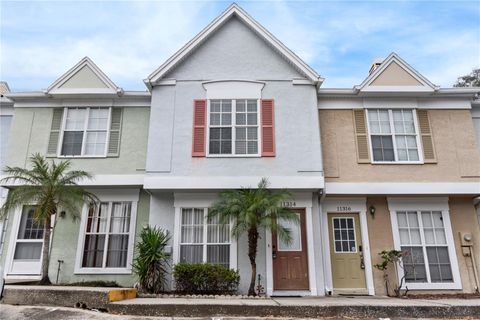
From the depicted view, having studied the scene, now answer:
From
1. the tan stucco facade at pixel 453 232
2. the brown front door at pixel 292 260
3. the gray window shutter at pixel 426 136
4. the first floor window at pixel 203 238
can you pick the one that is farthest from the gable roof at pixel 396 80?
the first floor window at pixel 203 238

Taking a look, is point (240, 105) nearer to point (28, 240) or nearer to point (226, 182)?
point (226, 182)

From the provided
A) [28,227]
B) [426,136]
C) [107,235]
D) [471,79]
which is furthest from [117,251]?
[471,79]

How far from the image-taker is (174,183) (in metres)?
10.6

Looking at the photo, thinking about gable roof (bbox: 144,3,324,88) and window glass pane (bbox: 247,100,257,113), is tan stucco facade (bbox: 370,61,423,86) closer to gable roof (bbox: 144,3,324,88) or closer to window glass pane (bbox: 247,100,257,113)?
gable roof (bbox: 144,3,324,88)

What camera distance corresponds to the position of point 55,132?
1194cm

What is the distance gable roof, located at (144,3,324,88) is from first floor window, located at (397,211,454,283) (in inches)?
213

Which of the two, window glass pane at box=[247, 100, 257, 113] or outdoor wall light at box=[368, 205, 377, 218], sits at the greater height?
window glass pane at box=[247, 100, 257, 113]

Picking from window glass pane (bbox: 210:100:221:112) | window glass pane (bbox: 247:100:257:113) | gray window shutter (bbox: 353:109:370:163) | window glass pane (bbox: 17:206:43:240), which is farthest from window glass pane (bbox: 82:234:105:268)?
gray window shutter (bbox: 353:109:370:163)

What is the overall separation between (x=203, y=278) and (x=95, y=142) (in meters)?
5.89

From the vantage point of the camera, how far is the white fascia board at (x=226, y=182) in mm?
10562

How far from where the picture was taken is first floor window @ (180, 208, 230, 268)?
10.6m

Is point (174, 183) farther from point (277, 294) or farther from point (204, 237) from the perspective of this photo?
point (277, 294)

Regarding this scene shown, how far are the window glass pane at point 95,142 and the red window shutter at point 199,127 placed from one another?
125 inches

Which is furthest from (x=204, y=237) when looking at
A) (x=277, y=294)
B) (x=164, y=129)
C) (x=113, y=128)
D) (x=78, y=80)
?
(x=78, y=80)
